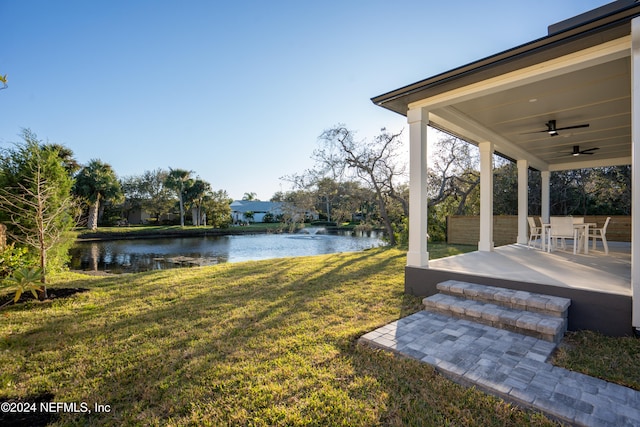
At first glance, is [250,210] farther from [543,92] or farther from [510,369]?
[510,369]

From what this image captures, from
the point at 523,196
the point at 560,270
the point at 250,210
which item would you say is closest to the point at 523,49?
the point at 560,270

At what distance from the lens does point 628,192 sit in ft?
37.3

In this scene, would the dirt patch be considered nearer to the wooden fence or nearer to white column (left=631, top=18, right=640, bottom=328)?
white column (left=631, top=18, right=640, bottom=328)

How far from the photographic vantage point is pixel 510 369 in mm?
2131

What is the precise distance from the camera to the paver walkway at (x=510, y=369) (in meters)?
1.70

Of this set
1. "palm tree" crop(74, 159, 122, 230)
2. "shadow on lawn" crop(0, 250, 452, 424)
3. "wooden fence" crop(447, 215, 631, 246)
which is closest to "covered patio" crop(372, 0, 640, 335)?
"shadow on lawn" crop(0, 250, 452, 424)

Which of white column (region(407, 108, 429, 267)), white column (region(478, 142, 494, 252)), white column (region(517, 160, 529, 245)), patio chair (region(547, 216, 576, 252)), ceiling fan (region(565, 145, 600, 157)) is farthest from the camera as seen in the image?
white column (region(517, 160, 529, 245))

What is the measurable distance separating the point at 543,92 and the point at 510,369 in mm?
4052

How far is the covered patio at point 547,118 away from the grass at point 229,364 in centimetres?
162

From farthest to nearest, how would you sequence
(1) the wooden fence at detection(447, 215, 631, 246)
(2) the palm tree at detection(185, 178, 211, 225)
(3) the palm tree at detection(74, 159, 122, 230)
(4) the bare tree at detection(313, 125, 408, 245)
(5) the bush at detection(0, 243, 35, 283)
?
(2) the palm tree at detection(185, 178, 211, 225) → (3) the palm tree at detection(74, 159, 122, 230) → (4) the bare tree at detection(313, 125, 408, 245) → (1) the wooden fence at detection(447, 215, 631, 246) → (5) the bush at detection(0, 243, 35, 283)

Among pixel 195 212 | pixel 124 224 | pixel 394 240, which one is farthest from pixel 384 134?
pixel 124 224

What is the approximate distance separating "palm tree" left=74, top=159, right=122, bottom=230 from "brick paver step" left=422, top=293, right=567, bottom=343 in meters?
28.3

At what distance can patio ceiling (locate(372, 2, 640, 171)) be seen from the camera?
2.96 m

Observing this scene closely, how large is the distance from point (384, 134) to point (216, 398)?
1154 centimetres
